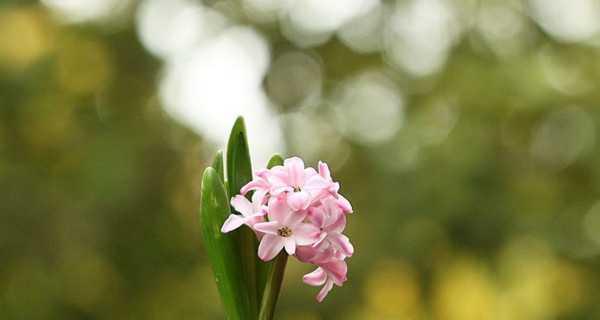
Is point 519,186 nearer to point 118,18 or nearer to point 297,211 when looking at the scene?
point 118,18

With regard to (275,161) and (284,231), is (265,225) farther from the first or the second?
(275,161)

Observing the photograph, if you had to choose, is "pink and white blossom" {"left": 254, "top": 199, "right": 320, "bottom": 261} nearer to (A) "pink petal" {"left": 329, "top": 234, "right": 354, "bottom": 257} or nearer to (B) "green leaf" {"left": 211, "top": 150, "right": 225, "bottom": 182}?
(A) "pink petal" {"left": 329, "top": 234, "right": 354, "bottom": 257}

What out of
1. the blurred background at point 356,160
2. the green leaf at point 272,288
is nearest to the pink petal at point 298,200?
the green leaf at point 272,288

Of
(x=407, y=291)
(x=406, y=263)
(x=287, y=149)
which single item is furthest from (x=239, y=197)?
(x=287, y=149)

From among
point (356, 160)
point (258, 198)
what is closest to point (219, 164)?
point (258, 198)

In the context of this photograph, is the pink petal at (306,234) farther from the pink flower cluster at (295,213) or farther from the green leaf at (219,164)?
the green leaf at (219,164)
